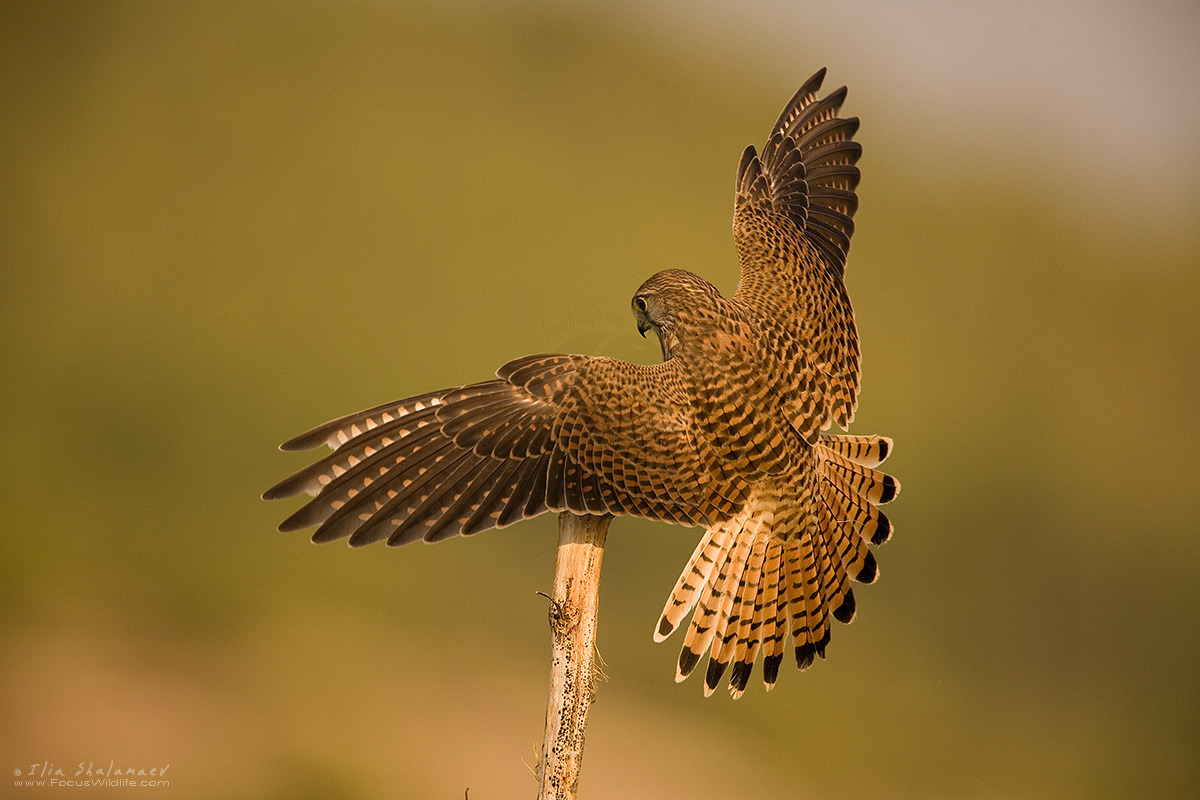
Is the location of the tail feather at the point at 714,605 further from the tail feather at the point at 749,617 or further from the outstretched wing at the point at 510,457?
the outstretched wing at the point at 510,457

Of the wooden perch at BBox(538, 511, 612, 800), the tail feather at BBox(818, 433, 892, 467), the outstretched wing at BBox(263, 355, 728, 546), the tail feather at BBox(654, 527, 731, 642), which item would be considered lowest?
the wooden perch at BBox(538, 511, 612, 800)

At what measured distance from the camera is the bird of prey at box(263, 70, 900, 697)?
8.37 ft

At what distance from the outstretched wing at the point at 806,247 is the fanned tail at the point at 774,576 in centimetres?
32

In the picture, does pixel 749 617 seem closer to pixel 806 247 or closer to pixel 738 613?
pixel 738 613

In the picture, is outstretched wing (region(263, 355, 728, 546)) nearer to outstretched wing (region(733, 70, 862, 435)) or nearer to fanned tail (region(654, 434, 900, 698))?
fanned tail (region(654, 434, 900, 698))

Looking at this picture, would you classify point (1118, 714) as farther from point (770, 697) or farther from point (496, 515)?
point (496, 515)

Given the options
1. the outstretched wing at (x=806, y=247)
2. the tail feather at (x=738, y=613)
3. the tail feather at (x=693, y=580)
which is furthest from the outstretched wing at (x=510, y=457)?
the outstretched wing at (x=806, y=247)

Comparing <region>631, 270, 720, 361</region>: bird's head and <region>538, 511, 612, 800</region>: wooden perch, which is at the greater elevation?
<region>631, 270, 720, 361</region>: bird's head

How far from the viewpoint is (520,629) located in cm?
809

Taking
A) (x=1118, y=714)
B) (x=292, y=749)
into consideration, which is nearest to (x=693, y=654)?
(x=292, y=749)

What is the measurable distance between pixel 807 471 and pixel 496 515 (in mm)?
1115

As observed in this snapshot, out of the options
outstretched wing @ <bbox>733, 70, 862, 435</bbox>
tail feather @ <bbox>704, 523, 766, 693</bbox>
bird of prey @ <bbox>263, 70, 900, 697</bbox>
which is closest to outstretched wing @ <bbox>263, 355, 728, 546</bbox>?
bird of prey @ <bbox>263, 70, 900, 697</bbox>

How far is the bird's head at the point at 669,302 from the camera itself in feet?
9.91

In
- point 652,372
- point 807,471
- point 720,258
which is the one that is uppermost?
point 720,258
